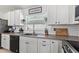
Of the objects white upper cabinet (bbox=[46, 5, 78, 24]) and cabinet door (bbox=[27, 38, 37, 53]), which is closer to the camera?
white upper cabinet (bbox=[46, 5, 78, 24])

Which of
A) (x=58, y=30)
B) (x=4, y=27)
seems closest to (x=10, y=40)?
(x=4, y=27)

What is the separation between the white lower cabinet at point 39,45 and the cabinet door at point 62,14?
Answer: 0.68 metres

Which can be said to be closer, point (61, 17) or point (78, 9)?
point (78, 9)

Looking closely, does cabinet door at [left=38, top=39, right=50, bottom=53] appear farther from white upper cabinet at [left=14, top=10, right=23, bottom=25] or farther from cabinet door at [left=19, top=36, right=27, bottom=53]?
white upper cabinet at [left=14, top=10, right=23, bottom=25]

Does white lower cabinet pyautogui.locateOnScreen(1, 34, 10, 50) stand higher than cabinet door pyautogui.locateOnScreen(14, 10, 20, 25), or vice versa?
cabinet door pyautogui.locateOnScreen(14, 10, 20, 25)

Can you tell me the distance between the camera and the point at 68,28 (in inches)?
133

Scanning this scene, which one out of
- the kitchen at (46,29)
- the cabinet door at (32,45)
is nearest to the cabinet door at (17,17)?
the kitchen at (46,29)

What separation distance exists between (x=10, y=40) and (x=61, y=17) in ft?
7.25

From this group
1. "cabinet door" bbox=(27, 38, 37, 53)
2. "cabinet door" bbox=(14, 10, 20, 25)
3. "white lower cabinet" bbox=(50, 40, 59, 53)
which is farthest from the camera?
"cabinet door" bbox=(14, 10, 20, 25)

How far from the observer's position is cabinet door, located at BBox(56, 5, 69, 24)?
2.99 metres

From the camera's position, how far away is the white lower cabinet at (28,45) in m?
3.15

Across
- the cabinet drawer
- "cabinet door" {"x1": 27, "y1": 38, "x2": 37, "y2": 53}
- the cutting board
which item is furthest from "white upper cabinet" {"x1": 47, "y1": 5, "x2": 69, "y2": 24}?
"cabinet door" {"x1": 27, "y1": 38, "x2": 37, "y2": 53}

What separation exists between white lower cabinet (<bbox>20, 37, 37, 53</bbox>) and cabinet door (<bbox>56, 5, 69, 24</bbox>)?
91 cm
